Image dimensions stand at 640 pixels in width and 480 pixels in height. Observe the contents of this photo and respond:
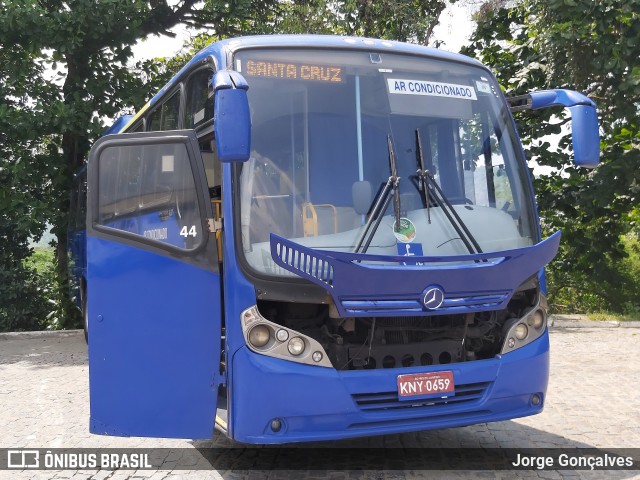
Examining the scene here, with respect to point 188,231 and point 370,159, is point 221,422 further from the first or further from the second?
point 370,159

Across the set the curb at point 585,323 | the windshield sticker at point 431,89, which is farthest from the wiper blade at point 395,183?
the curb at point 585,323

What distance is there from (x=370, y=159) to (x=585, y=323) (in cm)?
1041

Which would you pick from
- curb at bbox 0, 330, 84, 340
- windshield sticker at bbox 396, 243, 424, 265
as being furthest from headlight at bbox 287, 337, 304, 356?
curb at bbox 0, 330, 84, 340

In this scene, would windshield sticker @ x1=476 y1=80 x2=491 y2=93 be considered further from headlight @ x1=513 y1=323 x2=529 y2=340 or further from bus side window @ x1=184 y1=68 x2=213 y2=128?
A: bus side window @ x1=184 y1=68 x2=213 y2=128

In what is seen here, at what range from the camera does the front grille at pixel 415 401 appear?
5.18 metres

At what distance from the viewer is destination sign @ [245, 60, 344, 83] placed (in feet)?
18.2

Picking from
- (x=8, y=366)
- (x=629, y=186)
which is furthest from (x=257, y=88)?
(x=629, y=186)

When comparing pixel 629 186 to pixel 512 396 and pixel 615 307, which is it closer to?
pixel 615 307

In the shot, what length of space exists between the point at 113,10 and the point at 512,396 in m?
11.7

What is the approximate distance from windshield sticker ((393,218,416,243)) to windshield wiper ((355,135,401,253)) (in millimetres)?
21

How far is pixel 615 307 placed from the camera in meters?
17.4

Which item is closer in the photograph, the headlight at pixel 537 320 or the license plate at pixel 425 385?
the license plate at pixel 425 385

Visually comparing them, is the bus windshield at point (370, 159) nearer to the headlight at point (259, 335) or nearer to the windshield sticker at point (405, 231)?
the windshield sticker at point (405, 231)

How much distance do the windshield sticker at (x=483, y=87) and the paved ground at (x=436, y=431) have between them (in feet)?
9.18
